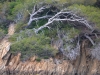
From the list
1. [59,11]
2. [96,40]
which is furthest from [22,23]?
[96,40]

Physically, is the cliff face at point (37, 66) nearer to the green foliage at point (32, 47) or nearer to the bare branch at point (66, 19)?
the green foliage at point (32, 47)

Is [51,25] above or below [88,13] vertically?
below

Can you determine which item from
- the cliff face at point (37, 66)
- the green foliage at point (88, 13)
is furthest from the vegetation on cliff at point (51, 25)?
the cliff face at point (37, 66)

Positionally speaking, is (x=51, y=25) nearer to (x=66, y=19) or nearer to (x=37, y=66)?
(x=66, y=19)

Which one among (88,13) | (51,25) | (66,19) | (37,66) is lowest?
(37,66)

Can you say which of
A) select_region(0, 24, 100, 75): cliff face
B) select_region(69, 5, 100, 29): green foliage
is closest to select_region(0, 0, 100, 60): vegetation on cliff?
select_region(69, 5, 100, 29): green foliage

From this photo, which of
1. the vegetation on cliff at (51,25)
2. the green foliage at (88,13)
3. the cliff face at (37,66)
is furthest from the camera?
the green foliage at (88,13)

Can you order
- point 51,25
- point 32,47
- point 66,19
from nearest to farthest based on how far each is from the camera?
1. point 32,47
2. point 66,19
3. point 51,25

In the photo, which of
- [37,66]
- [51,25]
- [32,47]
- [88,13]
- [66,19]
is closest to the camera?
[32,47]

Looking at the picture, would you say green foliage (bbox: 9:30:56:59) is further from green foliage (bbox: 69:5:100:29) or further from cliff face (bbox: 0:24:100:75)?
green foliage (bbox: 69:5:100:29)

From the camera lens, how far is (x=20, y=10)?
2362cm

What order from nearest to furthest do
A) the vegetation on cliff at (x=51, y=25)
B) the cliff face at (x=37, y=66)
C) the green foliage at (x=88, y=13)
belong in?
1. the cliff face at (x=37, y=66)
2. the vegetation on cliff at (x=51, y=25)
3. the green foliage at (x=88, y=13)

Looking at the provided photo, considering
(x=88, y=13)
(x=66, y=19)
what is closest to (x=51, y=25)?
(x=66, y=19)

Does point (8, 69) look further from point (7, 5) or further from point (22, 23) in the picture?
point (7, 5)
